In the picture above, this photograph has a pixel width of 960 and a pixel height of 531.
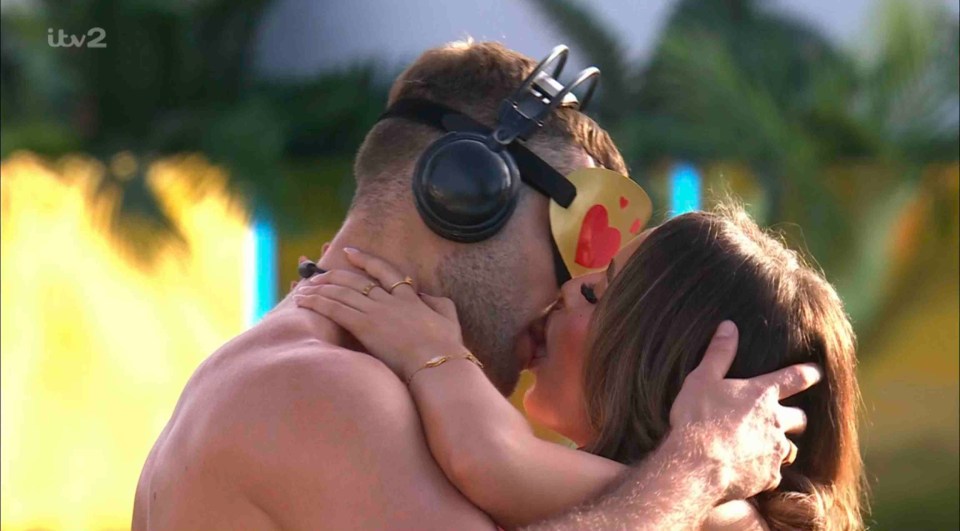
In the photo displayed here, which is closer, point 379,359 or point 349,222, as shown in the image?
point 379,359

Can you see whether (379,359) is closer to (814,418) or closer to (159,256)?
(814,418)

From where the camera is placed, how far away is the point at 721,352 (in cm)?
256

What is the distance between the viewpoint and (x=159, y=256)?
815 centimetres

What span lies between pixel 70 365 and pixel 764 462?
6608mm

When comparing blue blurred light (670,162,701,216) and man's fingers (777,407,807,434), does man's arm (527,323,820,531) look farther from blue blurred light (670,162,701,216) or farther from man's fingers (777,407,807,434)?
blue blurred light (670,162,701,216)

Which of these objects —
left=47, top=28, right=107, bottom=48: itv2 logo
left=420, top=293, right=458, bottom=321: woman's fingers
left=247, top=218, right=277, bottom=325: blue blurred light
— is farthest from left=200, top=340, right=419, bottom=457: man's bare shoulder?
left=47, top=28, right=107, bottom=48: itv2 logo

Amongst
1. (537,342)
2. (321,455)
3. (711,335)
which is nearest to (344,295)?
(321,455)

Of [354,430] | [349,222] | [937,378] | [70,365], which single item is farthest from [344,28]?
[354,430]

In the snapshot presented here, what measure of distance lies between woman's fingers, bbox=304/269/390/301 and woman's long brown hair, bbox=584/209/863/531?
0.48 m

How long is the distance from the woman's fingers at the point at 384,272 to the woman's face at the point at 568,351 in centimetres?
38

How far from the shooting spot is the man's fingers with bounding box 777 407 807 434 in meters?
2.60

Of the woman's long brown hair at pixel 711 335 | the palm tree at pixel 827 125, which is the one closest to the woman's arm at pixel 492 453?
the woman's long brown hair at pixel 711 335

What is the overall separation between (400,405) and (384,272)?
1.33 feet

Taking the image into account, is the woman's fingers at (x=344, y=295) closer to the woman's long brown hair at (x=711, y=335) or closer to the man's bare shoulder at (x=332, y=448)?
the man's bare shoulder at (x=332, y=448)
